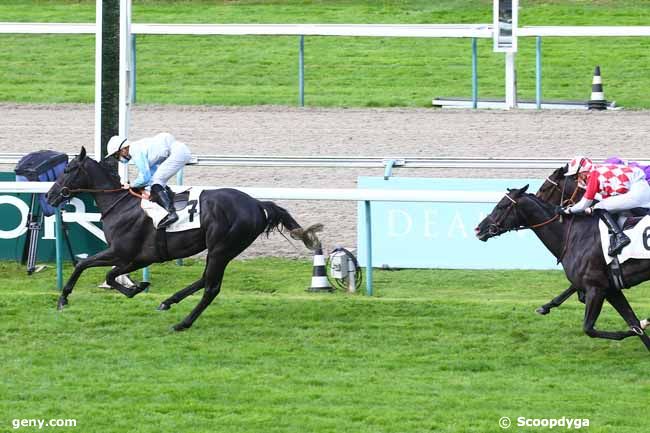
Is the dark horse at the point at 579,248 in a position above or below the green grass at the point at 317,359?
above

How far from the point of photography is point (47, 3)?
2744 cm

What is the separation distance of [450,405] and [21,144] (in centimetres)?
913

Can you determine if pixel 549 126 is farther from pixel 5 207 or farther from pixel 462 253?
pixel 5 207

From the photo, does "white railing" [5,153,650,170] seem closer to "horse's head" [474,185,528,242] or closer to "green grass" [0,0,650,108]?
"horse's head" [474,185,528,242]

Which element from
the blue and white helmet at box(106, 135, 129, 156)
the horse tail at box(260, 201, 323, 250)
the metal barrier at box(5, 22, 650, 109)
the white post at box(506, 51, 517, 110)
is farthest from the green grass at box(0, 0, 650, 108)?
the blue and white helmet at box(106, 135, 129, 156)

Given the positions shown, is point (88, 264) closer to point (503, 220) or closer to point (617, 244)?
point (503, 220)

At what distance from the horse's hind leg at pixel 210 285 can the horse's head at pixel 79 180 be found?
40.9 inches

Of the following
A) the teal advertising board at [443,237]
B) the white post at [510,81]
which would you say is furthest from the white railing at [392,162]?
the white post at [510,81]

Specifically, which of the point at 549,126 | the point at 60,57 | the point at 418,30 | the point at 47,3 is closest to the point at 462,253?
the point at 549,126

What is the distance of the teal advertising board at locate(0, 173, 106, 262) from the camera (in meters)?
13.0

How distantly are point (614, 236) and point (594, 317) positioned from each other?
1.79 ft

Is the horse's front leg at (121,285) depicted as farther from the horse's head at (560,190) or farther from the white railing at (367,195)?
the horse's head at (560,190)

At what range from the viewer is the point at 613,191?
1046cm

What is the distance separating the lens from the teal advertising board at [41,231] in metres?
13.0
